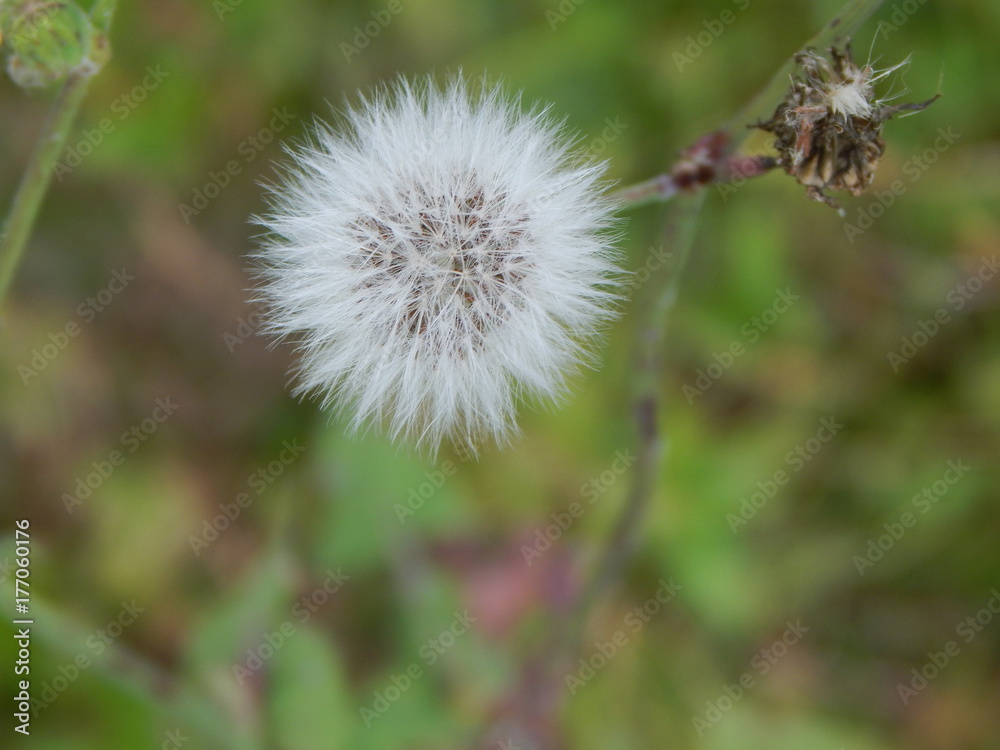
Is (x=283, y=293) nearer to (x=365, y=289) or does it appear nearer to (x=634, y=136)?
(x=365, y=289)
